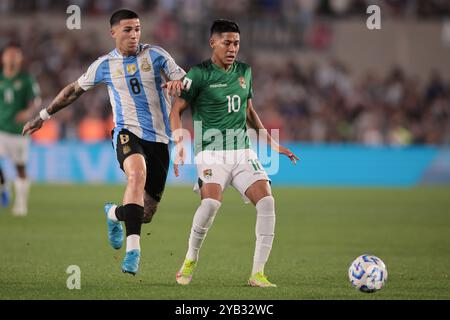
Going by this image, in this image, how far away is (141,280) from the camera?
8953 millimetres

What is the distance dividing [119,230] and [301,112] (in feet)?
58.3

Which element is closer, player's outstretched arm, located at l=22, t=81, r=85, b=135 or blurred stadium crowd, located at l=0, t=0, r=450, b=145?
player's outstretched arm, located at l=22, t=81, r=85, b=135

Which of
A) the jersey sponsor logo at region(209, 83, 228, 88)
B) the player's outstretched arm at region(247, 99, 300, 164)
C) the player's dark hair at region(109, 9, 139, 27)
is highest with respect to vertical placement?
the player's dark hair at region(109, 9, 139, 27)

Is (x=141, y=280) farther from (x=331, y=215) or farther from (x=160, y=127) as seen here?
(x=331, y=215)

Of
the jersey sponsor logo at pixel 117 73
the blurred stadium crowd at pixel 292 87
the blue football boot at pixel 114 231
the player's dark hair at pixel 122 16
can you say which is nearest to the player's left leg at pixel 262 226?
the blue football boot at pixel 114 231

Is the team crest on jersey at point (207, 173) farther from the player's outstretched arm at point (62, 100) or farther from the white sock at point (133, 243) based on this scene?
the player's outstretched arm at point (62, 100)

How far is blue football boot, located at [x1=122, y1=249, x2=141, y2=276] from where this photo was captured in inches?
332

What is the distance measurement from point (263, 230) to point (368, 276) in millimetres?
1046

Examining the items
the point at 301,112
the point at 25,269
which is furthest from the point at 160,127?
the point at 301,112

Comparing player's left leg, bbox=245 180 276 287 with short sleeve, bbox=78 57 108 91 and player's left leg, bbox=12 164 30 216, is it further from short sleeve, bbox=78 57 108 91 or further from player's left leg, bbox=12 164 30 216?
player's left leg, bbox=12 164 30 216

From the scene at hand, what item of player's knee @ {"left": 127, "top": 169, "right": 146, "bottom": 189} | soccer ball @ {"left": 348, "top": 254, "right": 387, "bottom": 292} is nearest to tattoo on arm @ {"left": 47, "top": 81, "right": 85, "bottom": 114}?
player's knee @ {"left": 127, "top": 169, "right": 146, "bottom": 189}

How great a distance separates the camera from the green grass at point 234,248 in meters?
8.39

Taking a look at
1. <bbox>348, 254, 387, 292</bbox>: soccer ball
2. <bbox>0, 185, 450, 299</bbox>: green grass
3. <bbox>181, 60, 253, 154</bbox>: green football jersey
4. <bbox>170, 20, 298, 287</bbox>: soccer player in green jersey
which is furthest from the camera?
<bbox>181, 60, 253, 154</bbox>: green football jersey

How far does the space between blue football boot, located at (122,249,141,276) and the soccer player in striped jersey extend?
0.61 metres
